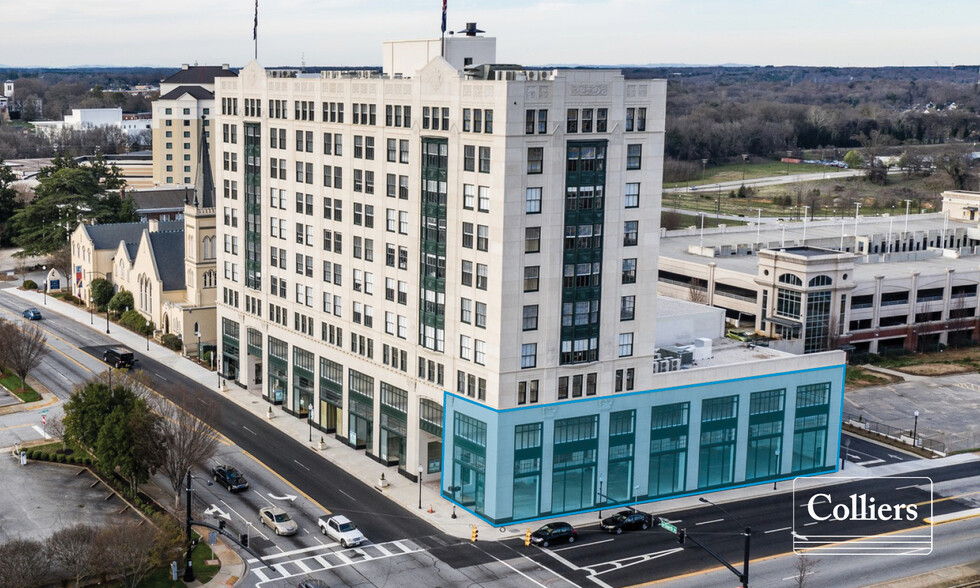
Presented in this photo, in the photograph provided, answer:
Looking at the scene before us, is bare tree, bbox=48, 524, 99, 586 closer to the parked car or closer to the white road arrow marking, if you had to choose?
the white road arrow marking

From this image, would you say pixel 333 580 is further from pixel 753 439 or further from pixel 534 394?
pixel 753 439

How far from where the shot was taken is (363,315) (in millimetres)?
90375

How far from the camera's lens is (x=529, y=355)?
76500 mm

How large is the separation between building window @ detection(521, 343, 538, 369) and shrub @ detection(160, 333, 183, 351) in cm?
5675

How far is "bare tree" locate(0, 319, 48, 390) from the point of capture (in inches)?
4070

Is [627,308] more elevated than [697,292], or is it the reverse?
[627,308]

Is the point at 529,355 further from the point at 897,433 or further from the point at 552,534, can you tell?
the point at 897,433

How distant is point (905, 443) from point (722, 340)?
61.6 feet

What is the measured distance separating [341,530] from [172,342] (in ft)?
181

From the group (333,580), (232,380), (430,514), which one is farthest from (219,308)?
(333,580)

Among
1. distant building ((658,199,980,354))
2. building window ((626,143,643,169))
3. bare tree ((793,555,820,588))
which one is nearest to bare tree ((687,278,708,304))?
distant building ((658,199,980,354))

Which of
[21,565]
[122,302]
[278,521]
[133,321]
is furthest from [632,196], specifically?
[122,302]

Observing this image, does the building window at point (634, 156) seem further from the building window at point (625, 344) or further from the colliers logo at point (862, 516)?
the colliers logo at point (862, 516)

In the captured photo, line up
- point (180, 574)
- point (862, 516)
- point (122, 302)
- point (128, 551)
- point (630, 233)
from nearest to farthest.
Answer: point (128, 551), point (180, 574), point (630, 233), point (862, 516), point (122, 302)
